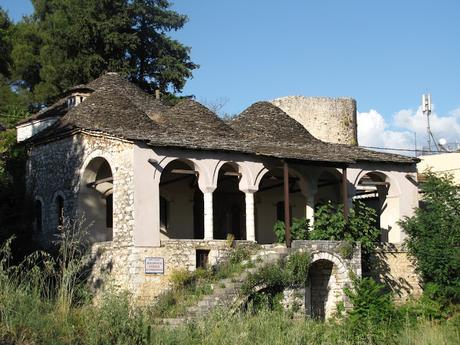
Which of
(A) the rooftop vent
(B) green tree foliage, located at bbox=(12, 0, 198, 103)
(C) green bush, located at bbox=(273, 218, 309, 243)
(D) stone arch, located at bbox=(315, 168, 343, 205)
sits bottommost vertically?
(C) green bush, located at bbox=(273, 218, 309, 243)

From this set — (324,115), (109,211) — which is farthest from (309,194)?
(324,115)

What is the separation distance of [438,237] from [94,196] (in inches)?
434

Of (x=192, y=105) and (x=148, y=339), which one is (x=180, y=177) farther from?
(x=148, y=339)

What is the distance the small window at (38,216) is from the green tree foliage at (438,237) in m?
12.2

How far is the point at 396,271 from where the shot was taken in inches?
1028

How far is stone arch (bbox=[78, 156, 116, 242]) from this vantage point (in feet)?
77.4

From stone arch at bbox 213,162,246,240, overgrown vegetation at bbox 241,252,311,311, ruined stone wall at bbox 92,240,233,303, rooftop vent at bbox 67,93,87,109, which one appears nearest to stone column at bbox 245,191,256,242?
ruined stone wall at bbox 92,240,233,303

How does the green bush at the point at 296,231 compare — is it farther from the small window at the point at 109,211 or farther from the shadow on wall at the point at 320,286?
the small window at the point at 109,211

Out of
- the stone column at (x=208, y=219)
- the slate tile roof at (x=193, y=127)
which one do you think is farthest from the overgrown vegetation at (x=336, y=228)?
the stone column at (x=208, y=219)

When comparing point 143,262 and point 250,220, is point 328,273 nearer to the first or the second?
point 250,220

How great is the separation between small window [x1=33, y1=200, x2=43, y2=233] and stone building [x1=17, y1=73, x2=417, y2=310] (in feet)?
0.11

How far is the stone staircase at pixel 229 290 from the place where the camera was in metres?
18.9

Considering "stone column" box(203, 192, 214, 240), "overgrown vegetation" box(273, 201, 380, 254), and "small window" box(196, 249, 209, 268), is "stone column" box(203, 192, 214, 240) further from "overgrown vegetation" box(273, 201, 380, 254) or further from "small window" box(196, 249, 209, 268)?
"overgrown vegetation" box(273, 201, 380, 254)

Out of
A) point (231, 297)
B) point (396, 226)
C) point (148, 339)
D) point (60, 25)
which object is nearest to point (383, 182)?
point (396, 226)
